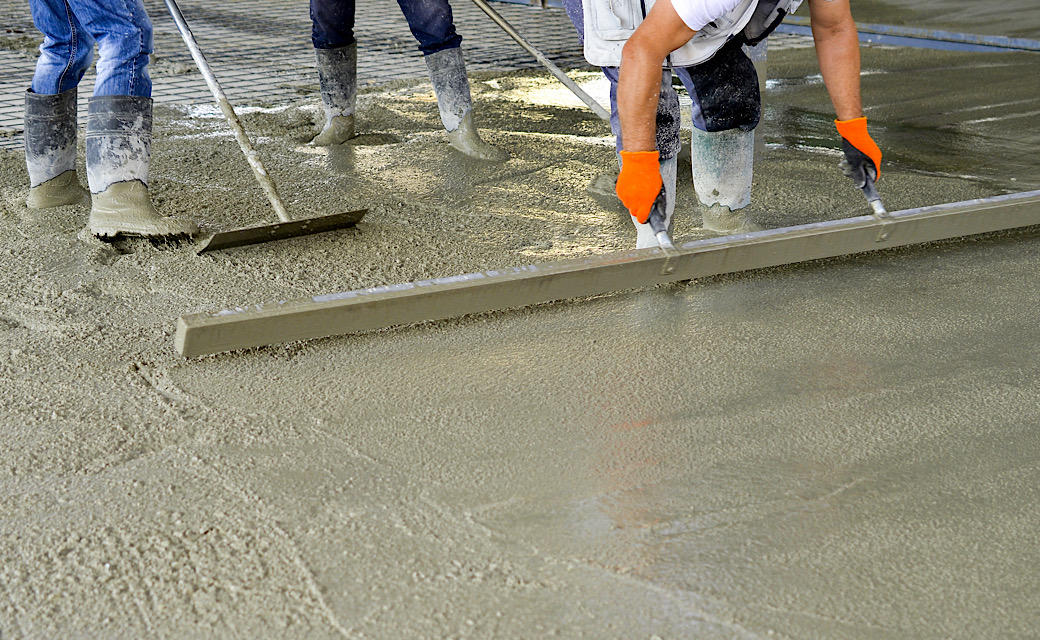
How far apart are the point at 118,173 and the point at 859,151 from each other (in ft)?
6.63

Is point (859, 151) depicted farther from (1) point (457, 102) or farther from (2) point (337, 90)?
(2) point (337, 90)

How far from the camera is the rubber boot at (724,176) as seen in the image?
2592 mm

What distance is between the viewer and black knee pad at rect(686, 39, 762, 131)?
2.46 meters

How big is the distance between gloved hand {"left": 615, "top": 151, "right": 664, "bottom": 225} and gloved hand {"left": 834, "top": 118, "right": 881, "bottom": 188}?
0.53m

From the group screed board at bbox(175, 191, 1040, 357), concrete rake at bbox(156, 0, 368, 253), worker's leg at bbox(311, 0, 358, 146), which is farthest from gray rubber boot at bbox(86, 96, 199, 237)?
worker's leg at bbox(311, 0, 358, 146)

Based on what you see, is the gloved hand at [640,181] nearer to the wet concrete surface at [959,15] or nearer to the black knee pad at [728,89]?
the black knee pad at [728,89]

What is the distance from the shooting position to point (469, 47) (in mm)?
5832

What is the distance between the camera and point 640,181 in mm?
2174

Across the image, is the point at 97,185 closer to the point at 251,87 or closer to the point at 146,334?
the point at 146,334

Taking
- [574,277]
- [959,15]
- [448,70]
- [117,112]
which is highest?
[117,112]

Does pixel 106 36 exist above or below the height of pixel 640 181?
above

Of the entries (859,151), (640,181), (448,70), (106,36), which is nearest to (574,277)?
(640,181)

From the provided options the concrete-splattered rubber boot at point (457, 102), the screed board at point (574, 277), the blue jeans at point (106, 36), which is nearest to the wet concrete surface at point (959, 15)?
the concrete-splattered rubber boot at point (457, 102)

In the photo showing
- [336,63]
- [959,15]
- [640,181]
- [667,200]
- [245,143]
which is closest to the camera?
[640,181]
